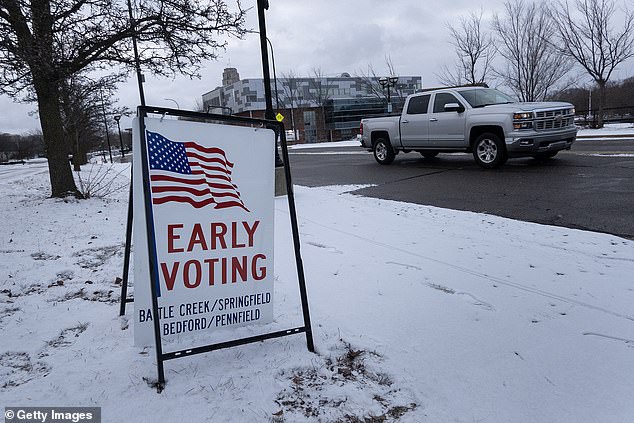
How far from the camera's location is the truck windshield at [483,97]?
11.0 m

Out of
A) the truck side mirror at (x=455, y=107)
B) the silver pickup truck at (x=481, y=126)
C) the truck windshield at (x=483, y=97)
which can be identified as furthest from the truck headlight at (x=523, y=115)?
the truck side mirror at (x=455, y=107)

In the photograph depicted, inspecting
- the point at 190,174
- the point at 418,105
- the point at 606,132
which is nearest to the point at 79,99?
the point at 418,105

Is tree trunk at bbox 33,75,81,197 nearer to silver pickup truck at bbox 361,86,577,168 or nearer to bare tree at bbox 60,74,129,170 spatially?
bare tree at bbox 60,74,129,170

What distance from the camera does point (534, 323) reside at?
120 inches

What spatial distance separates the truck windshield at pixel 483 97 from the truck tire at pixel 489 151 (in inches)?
36.4

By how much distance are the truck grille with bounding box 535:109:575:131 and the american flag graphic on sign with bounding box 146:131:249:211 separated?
9.29m

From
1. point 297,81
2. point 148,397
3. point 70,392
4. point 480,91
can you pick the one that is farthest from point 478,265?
point 297,81

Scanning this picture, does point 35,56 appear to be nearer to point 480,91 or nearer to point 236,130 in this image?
point 236,130

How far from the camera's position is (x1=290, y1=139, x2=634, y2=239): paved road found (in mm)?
6059

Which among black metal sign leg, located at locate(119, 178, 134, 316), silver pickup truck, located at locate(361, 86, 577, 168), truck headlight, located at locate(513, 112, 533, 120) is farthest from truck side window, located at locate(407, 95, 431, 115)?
black metal sign leg, located at locate(119, 178, 134, 316)

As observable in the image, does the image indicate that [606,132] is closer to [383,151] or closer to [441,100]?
[383,151]

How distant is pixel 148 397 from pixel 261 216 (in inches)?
48.6

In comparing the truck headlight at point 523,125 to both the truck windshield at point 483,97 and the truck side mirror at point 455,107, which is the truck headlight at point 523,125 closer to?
the truck windshield at point 483,97

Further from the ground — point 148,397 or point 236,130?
point 236,130
